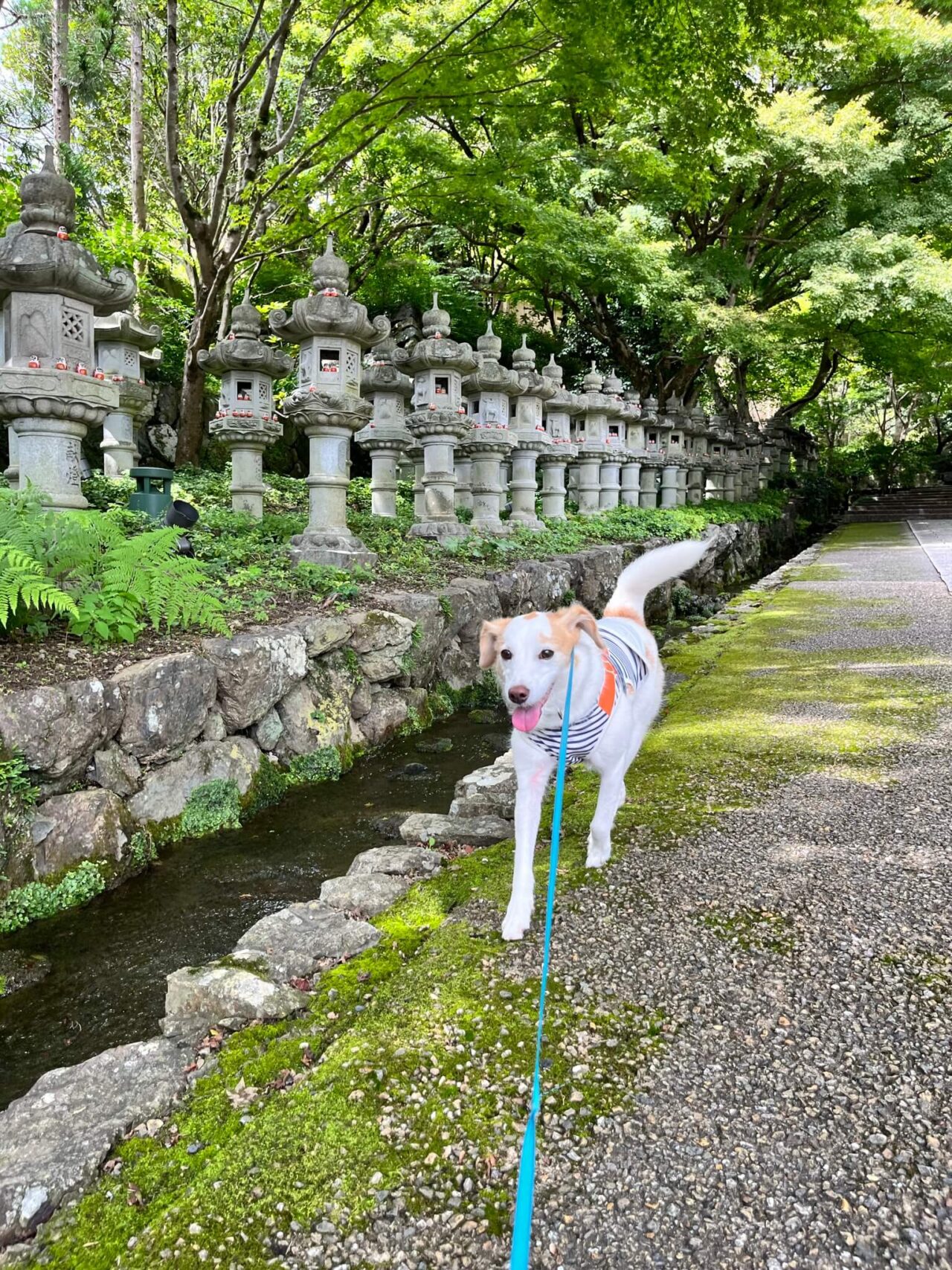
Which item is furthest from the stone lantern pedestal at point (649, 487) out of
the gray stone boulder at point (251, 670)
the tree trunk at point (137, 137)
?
the gray stone boulder at point (251, 670)

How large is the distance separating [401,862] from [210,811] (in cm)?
173

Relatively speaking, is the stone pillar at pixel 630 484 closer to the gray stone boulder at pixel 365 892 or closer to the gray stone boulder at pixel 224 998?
the gray stone boulder at pixel 365 892

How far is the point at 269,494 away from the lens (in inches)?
415

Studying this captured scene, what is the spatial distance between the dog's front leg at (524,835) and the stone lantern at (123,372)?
7883 mm

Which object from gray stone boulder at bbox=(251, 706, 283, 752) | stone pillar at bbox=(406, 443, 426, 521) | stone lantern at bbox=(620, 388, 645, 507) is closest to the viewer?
gray stone boulder at bbox=(251, 706, 283, 752)

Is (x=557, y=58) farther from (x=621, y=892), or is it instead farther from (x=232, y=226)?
(x=621, y=892)

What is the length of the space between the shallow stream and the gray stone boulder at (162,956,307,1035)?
594mm

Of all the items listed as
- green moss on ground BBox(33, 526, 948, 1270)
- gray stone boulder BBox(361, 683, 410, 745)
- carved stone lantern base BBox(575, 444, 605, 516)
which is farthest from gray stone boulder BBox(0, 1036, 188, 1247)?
carved stone lantern base BBox(575, 444, 605, 516)

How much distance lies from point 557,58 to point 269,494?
642cm

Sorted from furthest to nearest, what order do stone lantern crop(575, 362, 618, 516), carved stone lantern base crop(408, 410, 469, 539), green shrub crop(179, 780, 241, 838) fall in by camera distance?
stone lantern crop(575, 362, 618, 516), carved stone lantern base crop(408, 410, 469, 539), green shrub crop(179, 780, 241, 838)

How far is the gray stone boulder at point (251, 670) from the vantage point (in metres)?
4.67

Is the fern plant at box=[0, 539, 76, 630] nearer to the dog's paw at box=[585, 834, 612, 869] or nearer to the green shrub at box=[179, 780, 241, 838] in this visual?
the green shrub at box=[179, 780, 241, 838]

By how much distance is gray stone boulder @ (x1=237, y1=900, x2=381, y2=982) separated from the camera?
2.46 meters

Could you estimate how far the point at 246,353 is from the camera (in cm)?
812
